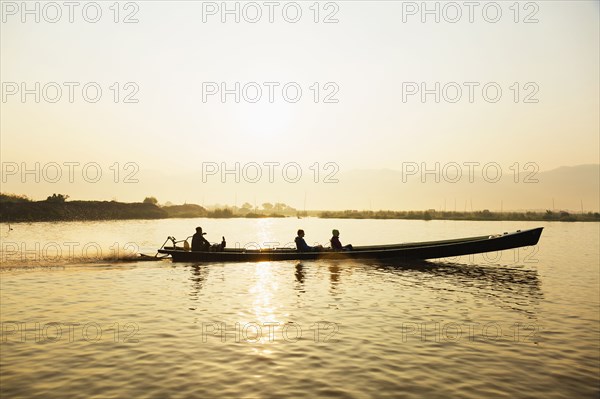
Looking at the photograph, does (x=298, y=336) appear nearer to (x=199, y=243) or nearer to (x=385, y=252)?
(x=385, y=252)

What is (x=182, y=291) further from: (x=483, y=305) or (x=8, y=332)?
(x=483, y=305)

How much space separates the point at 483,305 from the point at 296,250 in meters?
14.4

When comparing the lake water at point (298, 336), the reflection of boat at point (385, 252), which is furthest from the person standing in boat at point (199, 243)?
the lake water at point (298, 336)

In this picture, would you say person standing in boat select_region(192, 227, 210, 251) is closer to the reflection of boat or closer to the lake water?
the reflection of boat

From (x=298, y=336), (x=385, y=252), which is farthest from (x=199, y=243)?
(x=298, y=336)

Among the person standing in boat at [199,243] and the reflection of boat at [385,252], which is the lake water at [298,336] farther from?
the person standing in boat at [199,243]

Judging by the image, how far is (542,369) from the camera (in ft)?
32.4

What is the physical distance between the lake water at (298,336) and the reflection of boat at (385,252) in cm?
267

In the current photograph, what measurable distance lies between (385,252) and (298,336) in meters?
17.2

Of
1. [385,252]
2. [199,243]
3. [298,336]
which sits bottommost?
[298,336]

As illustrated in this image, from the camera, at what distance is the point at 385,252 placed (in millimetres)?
28672

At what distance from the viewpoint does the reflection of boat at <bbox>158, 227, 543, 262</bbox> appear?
26.5 metres

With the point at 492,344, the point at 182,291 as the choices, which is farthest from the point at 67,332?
the point at 492,344

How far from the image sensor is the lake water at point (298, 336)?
349 inches
